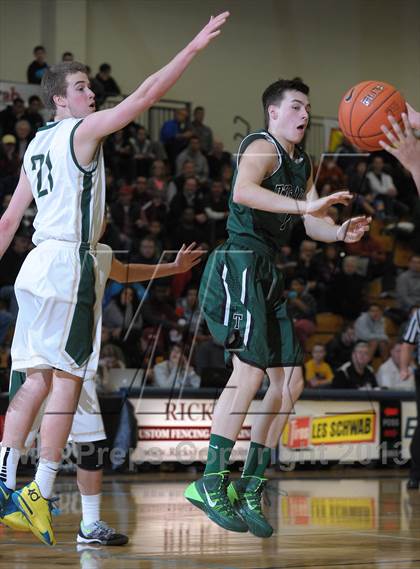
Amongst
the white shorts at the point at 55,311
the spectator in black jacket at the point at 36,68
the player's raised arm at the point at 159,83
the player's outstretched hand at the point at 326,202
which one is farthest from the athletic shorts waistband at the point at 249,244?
the spectator in black jacket at the point at 36,68

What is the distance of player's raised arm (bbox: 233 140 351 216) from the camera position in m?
4.59

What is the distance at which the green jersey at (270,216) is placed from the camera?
202 inches

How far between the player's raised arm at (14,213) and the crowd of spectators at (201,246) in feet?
17.1

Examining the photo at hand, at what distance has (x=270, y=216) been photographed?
17.0 ft

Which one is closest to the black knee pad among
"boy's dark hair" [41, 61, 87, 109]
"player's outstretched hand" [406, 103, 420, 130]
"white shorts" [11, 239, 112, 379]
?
"white shorts" [11, 239, 112, 379]

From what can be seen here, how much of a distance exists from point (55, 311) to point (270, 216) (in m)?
1.16

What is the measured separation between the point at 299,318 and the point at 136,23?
5.85 m

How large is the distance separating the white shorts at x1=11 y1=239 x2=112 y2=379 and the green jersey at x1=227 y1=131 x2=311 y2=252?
30.3 inches

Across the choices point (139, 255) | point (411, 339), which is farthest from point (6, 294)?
point (411, 339)

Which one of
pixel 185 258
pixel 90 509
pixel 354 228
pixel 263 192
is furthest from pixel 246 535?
pixel 263 192

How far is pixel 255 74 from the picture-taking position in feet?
52.1

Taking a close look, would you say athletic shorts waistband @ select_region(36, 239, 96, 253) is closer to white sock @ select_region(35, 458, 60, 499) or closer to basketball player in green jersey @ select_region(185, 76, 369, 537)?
basketball player in green jersey @ select_region(185, 76, 369, 537)

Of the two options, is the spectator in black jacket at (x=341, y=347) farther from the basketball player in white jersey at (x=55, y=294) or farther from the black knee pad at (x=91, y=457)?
the basketball player in white jersey at (x=55, y=294)

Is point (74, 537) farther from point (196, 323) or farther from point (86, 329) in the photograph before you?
point (196, 323)
